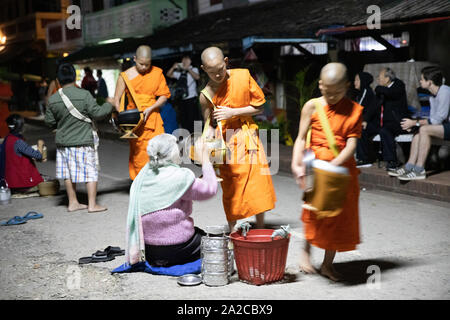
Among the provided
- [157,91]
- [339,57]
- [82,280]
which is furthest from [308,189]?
[339,57]

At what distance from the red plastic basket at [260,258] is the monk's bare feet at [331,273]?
36cm

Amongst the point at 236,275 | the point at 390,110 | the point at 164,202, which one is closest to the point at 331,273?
the point at 236,275

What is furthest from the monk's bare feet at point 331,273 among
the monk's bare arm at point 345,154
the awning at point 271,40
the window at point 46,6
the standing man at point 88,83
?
the window at point 46,6

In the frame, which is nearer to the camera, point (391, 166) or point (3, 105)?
point (391, 166)

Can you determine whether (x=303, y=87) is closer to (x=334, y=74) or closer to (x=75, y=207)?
(x=75, y=207)

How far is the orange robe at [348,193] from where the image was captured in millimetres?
4184

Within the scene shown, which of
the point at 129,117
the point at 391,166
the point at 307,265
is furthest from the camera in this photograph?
the point at 391,166

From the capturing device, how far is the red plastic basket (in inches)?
163

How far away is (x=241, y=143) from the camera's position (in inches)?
206

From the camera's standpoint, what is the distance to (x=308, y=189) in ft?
13.9

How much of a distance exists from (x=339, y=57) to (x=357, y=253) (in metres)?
6.97

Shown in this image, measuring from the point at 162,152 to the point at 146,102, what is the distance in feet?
10.2

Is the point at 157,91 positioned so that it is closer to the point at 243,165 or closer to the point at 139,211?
the point at 243,165

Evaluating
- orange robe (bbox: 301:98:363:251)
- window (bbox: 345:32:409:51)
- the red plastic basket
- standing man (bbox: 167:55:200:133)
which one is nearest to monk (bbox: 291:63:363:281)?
orange robe (bbox: 301:98:363:251)
